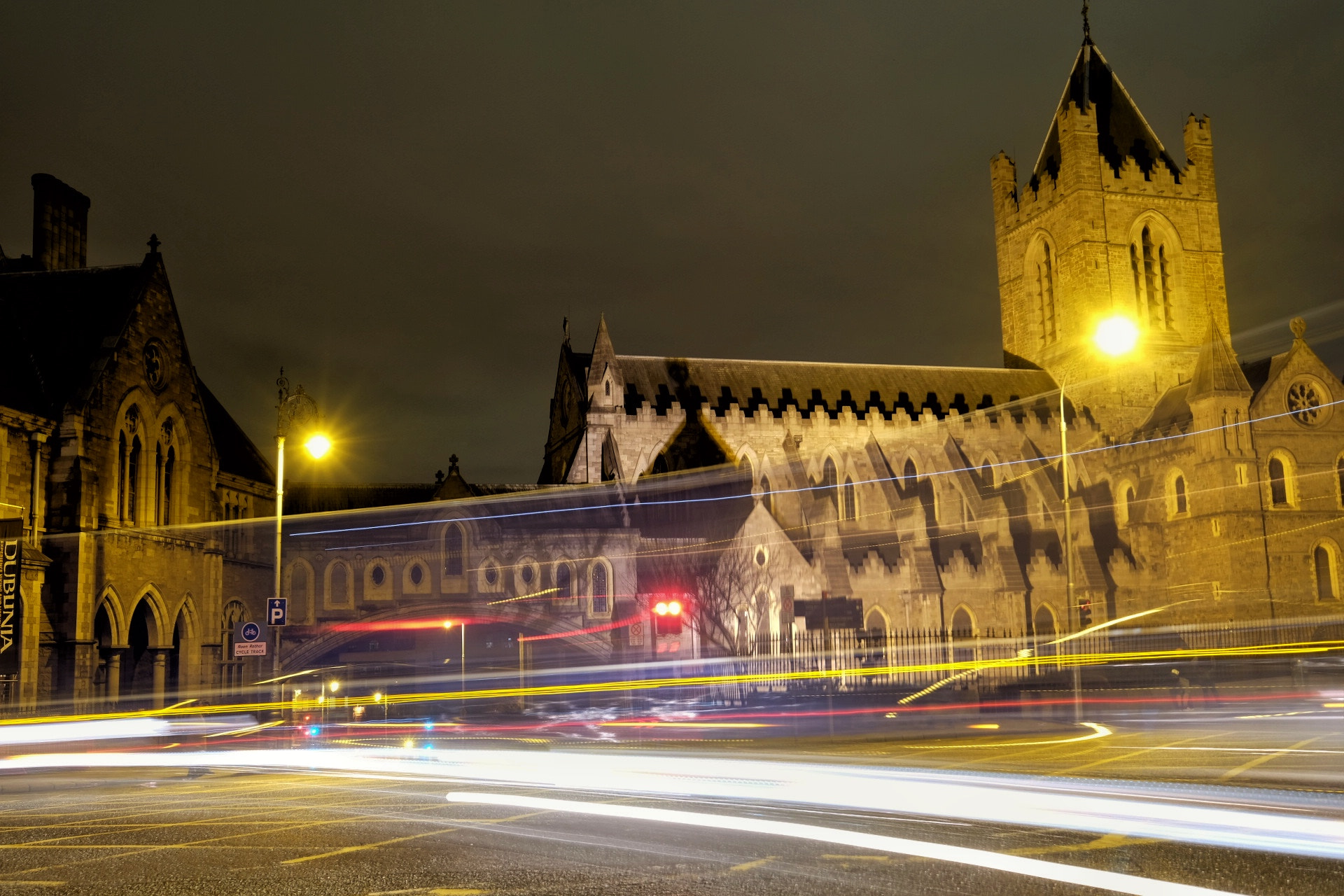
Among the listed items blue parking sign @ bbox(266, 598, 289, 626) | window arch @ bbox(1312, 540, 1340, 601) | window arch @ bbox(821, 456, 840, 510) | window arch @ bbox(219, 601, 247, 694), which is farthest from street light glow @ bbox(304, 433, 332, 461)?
window arch @ bbox(1312, 540, 1340, 601)

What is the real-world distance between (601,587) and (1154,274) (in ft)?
127

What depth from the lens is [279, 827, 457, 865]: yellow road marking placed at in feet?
26.6

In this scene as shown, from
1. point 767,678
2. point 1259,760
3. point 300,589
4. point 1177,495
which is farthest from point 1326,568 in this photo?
point 1259,760

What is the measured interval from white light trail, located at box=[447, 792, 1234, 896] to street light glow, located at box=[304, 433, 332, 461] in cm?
1122

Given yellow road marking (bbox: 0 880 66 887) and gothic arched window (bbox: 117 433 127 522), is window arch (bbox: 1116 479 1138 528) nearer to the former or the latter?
gothic arched window (bbox: 117 433 127 522)

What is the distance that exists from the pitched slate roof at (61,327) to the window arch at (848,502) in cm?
3147

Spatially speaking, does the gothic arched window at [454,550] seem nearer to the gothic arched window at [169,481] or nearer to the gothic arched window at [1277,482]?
the gothic arched window at [169,481]

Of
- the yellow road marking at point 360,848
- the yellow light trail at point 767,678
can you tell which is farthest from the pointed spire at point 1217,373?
the yellow road marking at point 360,848

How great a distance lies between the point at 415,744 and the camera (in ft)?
60.5

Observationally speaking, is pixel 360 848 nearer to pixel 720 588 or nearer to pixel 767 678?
pixel 767 678

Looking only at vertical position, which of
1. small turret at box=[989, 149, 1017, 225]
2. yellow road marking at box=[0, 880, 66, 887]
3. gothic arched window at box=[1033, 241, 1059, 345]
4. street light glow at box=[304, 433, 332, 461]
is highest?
small turret at box=[989, 149, 1017, 225]

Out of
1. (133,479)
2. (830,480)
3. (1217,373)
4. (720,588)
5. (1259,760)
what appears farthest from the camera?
(830,480)

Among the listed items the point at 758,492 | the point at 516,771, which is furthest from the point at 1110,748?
the point at 758,492

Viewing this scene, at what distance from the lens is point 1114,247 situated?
62.4 m
